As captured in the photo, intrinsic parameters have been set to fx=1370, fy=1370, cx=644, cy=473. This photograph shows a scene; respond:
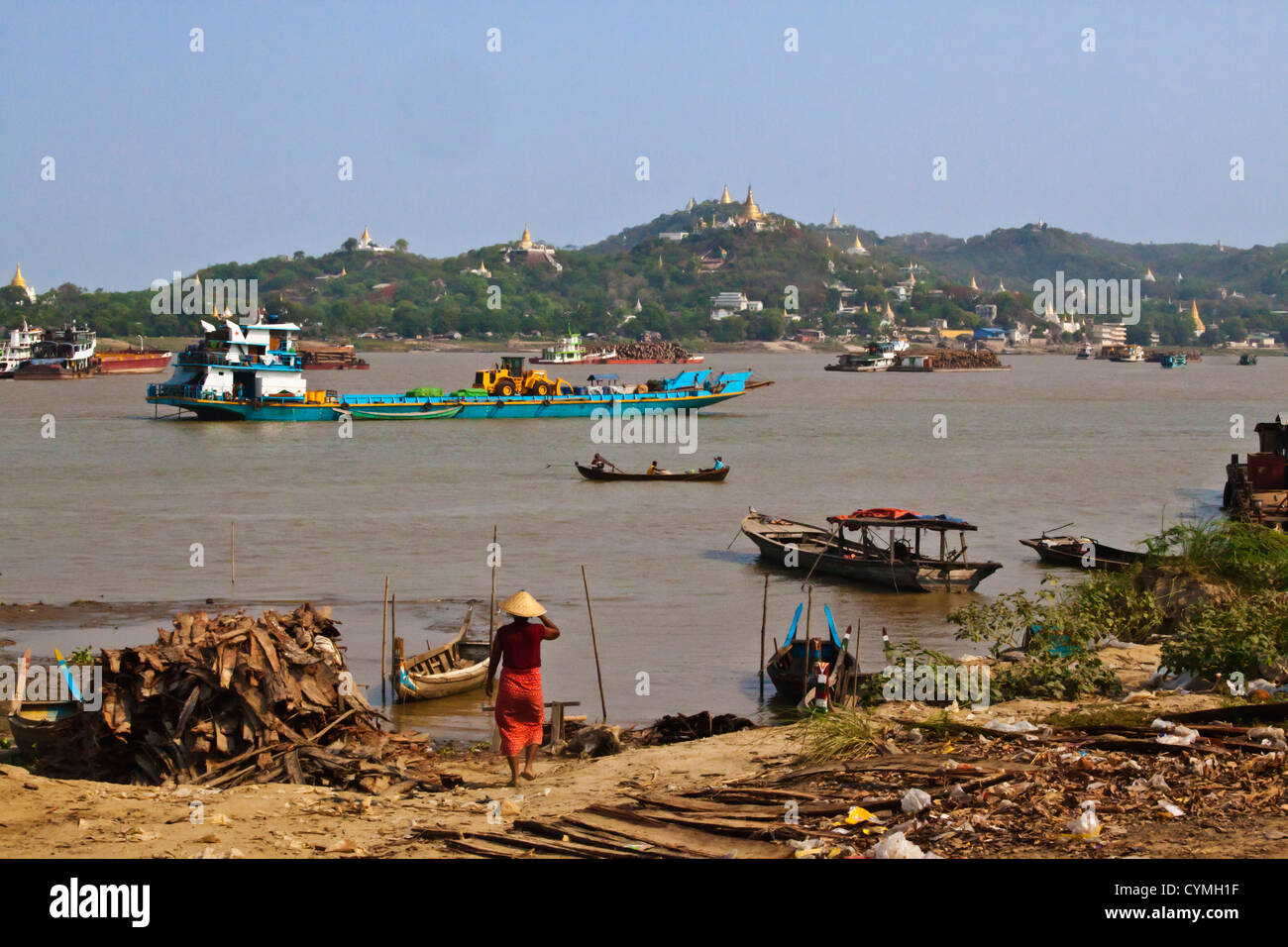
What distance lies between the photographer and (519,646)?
379 inches

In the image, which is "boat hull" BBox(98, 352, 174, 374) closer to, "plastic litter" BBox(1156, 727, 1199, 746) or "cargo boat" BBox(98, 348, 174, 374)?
"cargo boat" BBox(98, 348, 174, 374)

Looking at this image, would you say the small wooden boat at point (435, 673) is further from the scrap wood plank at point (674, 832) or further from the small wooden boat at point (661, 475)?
the small wooden boat at point (661, 475)

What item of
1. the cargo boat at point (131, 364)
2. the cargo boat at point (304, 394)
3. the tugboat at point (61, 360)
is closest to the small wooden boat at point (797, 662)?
the cargo boat at point (304, 394)

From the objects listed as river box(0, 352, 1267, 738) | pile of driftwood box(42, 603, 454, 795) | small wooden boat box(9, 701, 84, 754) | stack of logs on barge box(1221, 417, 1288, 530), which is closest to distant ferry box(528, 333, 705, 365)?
river box(0, 352, 1267, 738)

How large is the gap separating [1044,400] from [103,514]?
68.6 meters

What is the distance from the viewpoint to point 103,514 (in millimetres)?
32062

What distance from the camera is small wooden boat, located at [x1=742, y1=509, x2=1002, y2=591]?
21.4 meters

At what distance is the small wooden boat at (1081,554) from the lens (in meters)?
22.5

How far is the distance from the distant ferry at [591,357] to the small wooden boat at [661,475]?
389 ft

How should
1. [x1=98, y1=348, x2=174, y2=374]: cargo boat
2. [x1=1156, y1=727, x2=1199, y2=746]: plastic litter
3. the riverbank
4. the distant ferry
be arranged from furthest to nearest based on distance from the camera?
the distant ferry < [x1=98, y1=348, x2=174, y2=374]: cargo boat < [x1=1156, y1=727, x2=1199, y2=746]: plastic litter < the riverbank

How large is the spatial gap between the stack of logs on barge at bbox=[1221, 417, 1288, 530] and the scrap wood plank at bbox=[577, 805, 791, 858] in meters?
18.8

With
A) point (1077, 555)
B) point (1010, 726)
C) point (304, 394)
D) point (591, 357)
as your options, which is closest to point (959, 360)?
point (591, 357)

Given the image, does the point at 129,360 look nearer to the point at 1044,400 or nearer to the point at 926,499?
the point at 1044,400
